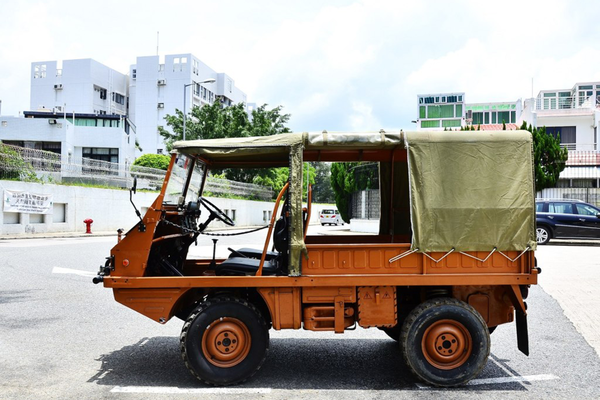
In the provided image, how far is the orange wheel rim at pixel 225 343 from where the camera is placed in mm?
4918

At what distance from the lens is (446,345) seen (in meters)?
4.99

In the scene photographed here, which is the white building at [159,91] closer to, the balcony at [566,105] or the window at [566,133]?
the balcony at [566,105]

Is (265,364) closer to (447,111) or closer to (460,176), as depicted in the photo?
(460,176)

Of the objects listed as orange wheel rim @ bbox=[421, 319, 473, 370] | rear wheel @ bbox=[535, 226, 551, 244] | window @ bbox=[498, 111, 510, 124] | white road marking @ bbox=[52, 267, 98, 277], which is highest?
window @ bbox=[498, 111, 510, 124]

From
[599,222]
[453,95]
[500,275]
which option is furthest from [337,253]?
[453,95]

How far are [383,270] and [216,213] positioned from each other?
1847 millimetres

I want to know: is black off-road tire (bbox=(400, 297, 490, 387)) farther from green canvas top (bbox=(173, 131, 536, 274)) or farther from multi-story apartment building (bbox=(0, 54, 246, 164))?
multi-story apartment building (bbox=(0, 54, 246, 164))

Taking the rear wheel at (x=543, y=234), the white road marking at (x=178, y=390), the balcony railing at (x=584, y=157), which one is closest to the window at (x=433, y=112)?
the balcony railing at (x=584, y=157)

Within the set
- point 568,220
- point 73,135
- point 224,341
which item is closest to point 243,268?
point 224,341

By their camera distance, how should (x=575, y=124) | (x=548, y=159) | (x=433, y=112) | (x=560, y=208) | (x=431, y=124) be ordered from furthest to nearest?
(x=433, y=112) < (x=431, y=124) < (x=575, y=124) < (x=548, y=159) < (x=560, y=208)

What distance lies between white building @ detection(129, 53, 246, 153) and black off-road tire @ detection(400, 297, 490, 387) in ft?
210

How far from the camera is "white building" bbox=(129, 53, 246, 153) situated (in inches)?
2635

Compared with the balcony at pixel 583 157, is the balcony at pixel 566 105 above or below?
above

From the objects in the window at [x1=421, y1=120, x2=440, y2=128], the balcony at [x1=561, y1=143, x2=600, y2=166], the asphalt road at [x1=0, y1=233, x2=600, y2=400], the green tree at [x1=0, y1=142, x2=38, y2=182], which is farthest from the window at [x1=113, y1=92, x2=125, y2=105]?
the asphalt road at [x1=0, y1=233, x2=600, y2=400]
